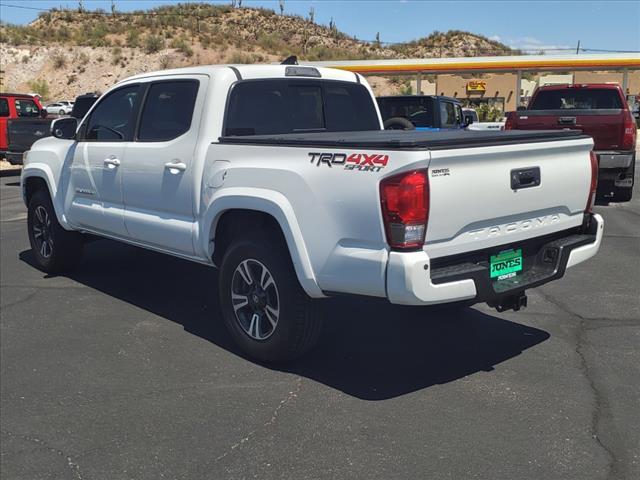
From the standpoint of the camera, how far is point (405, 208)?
359 centimetres

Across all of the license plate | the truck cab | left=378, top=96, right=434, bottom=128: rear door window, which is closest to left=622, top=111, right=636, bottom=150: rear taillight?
the truck cab

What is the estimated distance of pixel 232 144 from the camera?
15.1ft

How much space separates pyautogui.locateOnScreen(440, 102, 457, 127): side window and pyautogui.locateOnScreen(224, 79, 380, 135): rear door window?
24.3ft

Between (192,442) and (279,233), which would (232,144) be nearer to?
(279,233)

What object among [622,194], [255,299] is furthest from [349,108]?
[622,194]

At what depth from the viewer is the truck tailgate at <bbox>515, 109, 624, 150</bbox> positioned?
37.1 ft

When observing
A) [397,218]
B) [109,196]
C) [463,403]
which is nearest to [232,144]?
[397,218]

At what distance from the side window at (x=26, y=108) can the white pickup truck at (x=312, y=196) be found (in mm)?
13204

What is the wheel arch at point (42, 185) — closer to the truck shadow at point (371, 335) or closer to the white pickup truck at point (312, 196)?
the white pickup truck at point (312, 196)

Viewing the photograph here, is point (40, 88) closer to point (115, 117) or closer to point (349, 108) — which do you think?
point (115, 117)

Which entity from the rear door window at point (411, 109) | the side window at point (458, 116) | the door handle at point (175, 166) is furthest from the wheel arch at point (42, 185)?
the side window at point (458, 116)

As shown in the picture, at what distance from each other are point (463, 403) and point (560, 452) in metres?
0.70

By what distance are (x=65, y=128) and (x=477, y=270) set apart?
14.3 ft

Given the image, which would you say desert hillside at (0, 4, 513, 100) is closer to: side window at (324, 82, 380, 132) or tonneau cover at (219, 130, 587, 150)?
side window at (324, 82, 380, 132)
